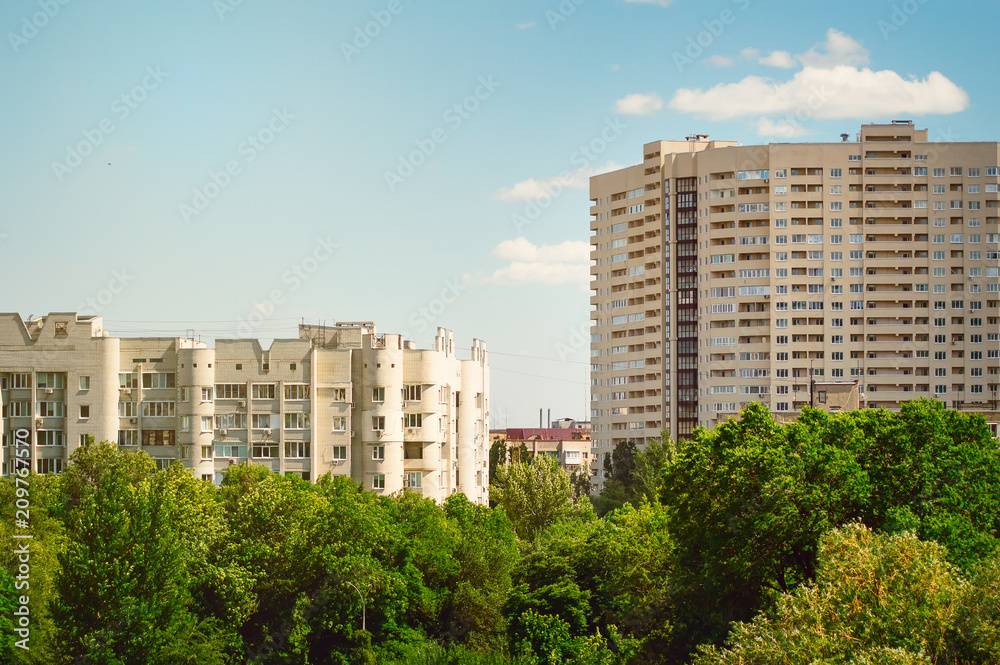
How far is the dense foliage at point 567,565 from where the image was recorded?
33531mm

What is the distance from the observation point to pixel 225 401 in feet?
304

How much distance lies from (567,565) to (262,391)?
35.0m

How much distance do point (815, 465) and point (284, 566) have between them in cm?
3181

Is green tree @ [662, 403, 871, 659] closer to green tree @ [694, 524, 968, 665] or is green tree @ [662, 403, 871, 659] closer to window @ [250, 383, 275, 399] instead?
green tree @ [694, 524, 968, 665]

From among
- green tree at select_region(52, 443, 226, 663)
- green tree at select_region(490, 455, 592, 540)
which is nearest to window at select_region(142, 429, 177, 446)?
green tree at select_region(490, 455, 592, 540)

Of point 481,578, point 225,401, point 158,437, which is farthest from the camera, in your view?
point 158,437

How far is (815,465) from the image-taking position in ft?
154

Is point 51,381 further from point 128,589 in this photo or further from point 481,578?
point 128,589

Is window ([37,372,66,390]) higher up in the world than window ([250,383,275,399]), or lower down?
higher up

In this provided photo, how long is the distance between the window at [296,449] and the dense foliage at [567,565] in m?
12.4

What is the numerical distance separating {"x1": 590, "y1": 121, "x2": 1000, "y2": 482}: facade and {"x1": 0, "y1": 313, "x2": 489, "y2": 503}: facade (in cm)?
5678

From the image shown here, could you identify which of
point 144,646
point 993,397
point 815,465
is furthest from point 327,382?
point 993,397

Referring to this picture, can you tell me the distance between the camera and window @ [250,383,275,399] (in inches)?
3647

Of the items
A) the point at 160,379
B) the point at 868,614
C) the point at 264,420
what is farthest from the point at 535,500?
the point at 868,614
